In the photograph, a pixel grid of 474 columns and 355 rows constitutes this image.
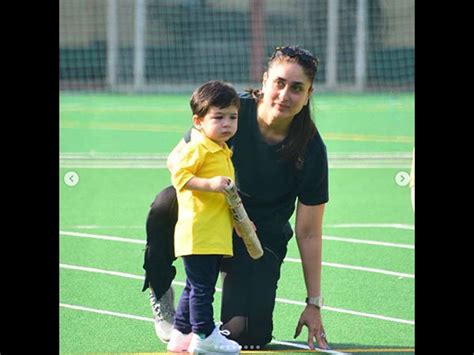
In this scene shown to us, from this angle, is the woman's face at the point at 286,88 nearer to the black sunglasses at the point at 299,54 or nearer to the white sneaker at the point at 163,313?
the black sunglasses at the point at 299,54

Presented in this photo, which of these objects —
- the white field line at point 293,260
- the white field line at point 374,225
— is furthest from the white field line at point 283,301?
the white field line at point 374,225

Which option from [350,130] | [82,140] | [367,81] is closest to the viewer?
[82,140]

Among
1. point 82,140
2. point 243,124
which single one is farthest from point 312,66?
point 82,140

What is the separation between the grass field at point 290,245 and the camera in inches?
197

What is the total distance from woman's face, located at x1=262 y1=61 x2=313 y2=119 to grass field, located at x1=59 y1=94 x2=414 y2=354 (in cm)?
97

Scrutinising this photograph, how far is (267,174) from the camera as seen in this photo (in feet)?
15.4

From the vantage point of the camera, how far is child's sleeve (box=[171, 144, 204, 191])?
4.26m

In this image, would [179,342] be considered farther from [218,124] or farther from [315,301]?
[218,124]

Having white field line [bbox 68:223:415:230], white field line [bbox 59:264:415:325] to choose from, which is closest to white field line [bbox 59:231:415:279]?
white field line [bbox 68:223:415:230]
